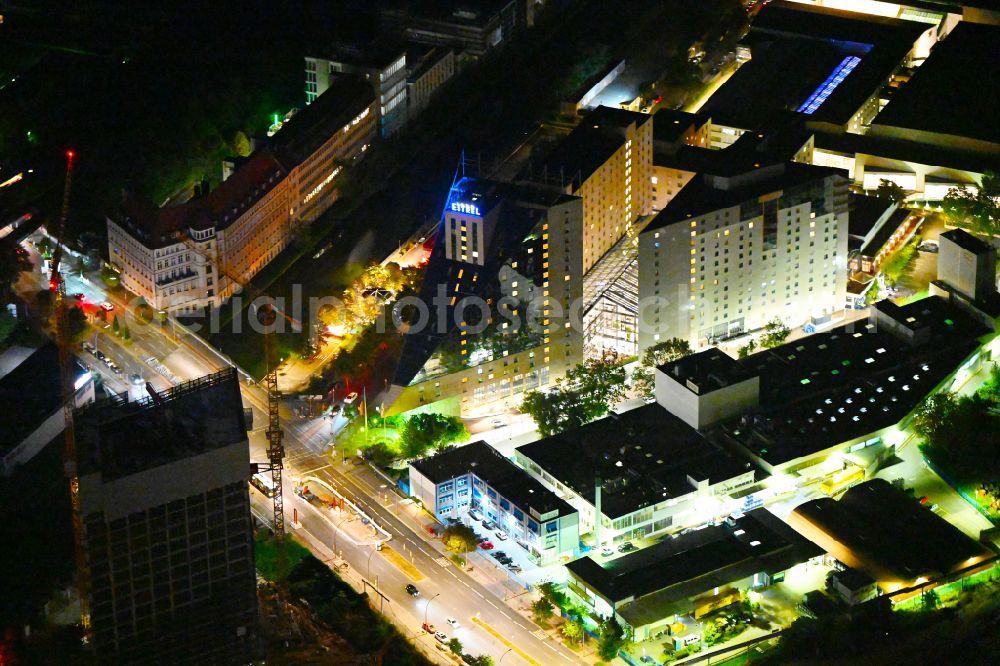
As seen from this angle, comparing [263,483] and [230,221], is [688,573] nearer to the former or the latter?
[263,483]

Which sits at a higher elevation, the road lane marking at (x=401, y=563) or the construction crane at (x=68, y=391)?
the construction crane at (x=68, y=391)

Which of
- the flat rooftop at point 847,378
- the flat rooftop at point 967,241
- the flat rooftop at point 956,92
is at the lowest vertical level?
the flat rooftop at point 847,378

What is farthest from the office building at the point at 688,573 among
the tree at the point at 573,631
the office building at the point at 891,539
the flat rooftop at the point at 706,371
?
the flat rooftop at the point at 706,371

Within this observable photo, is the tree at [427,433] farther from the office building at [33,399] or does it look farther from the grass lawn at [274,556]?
the office building at [33,399]

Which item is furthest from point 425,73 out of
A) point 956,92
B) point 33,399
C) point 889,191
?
point 33,399

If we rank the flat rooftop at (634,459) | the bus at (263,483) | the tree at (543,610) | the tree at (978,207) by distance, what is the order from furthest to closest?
the tree at (978,207), the bus at (263,483), the flat rooftop at (634,459), the tree at (543,610)
